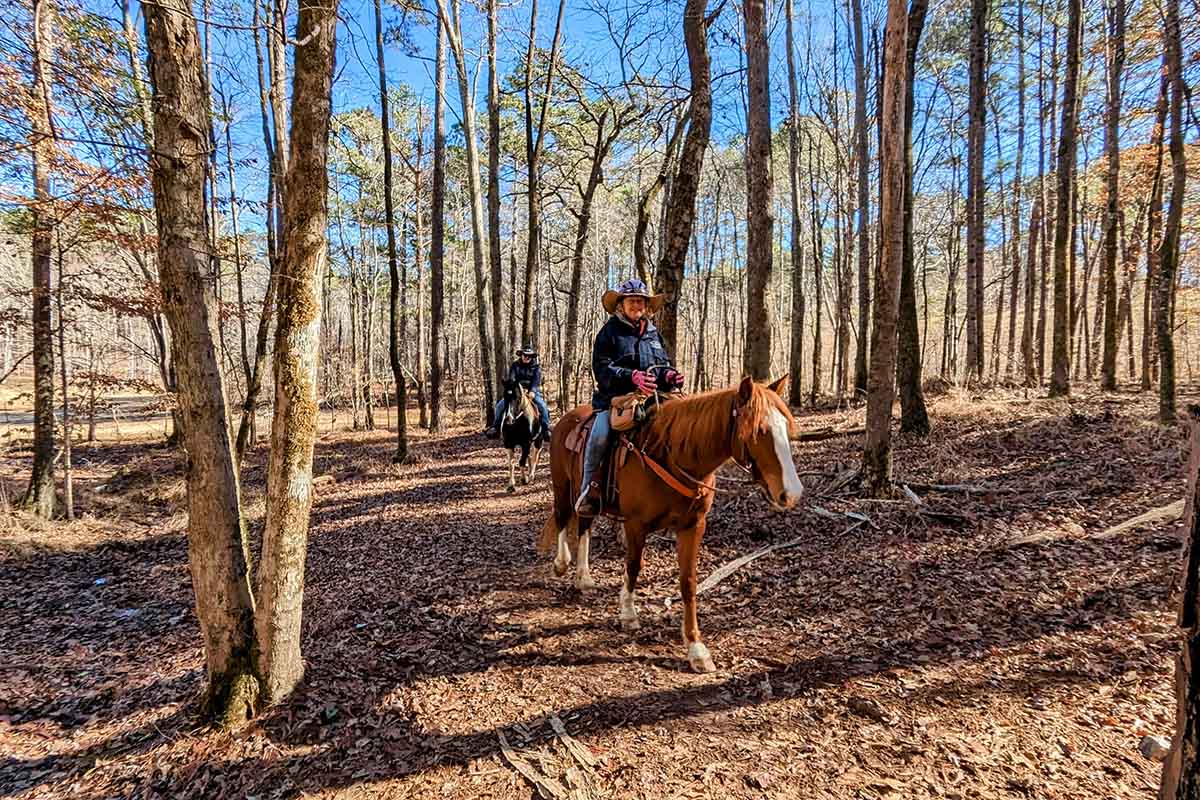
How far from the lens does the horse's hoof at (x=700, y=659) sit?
397 cm

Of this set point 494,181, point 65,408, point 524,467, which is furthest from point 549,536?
point 494,181

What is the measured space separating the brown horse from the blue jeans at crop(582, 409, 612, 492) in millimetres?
117

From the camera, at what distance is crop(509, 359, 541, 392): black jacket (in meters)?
10.8

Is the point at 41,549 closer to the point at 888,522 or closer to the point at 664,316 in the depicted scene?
the point at 664,316

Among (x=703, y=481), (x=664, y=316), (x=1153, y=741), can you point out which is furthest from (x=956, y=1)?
(x=1153, y=741)

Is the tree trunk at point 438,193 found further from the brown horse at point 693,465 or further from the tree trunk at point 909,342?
the brown horse at point 693,465

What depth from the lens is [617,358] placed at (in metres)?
4.98

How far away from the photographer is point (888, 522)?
614cm

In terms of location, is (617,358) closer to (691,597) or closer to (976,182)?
(691,597)

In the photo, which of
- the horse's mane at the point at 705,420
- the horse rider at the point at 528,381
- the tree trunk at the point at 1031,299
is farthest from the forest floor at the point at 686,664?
the tree trunk at the point at 1031,299

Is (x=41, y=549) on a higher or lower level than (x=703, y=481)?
lower

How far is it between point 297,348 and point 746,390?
3.03m

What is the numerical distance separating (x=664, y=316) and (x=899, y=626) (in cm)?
470

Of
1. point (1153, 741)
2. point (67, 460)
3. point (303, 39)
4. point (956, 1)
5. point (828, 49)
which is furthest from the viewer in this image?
point (828, 49)
